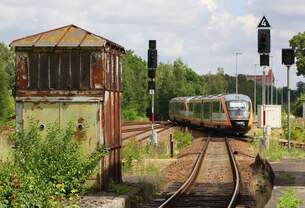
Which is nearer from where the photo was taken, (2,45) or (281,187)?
(281,187)

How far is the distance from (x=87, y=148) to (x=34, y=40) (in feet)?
9.28

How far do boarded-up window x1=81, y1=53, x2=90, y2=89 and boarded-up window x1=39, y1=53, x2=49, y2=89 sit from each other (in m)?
0.82

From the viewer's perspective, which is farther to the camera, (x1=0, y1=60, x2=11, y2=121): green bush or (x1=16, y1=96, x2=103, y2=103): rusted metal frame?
(x1=0, y1=60, x2=11, y2=121): green bush

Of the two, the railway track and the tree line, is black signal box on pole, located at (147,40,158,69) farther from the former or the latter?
the tree line

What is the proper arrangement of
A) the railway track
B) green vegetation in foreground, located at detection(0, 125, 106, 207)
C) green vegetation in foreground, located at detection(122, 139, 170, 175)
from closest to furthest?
green vegetation in foreground, located at detection(0, 125, 106, 207)
the railway track
green vegetation in foreground, located at detection(122, 139, 170, 175)

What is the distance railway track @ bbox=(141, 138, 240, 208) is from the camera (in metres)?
17.3

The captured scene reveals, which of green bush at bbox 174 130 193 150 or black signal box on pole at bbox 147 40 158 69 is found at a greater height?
black signal box on pole at bbox 147 40 158 69

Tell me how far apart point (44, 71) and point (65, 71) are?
0.49 metres

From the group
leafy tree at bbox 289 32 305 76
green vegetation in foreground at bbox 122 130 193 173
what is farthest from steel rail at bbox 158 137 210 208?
leafy tree at bbox 289 32 305 76

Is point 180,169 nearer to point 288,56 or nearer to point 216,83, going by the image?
point 288,56

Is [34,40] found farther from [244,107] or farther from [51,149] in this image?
[244,107]

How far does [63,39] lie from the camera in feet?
55.9

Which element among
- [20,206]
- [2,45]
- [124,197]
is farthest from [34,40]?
[2,45]

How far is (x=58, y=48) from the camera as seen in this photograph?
16766 mm
